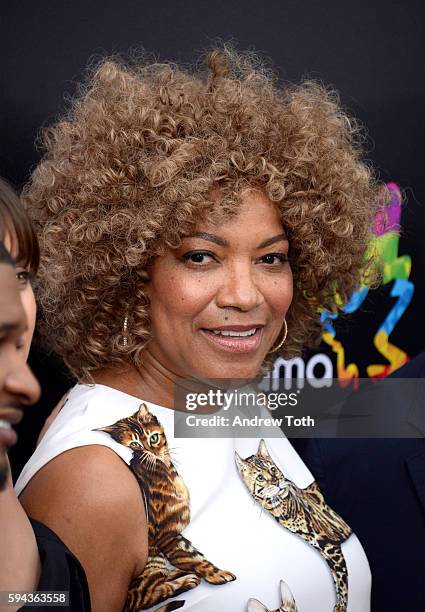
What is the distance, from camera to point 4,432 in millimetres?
968

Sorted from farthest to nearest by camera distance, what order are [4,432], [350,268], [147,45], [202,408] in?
[147,45] → [350,268] → [202,408] → [4,432]

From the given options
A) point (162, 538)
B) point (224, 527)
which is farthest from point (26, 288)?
point (224, 527)

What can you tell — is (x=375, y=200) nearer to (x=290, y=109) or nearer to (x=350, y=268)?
(x=350, y=268)

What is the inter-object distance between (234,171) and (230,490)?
2.34ft

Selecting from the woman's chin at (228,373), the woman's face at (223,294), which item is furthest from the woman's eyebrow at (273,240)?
the woman's chin at (228,373)

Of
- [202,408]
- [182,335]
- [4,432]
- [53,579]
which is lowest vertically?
[53,579]

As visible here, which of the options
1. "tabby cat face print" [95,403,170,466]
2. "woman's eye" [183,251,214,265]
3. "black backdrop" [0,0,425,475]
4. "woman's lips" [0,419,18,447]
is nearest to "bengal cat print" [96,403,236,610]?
"tabby cat face print" [95,403,170,466]

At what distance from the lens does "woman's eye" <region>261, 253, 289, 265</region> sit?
1.93 meters

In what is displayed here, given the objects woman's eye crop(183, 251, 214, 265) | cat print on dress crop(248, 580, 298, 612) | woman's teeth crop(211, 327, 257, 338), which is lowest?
cat print on dress crop(248, 580, 298, 612)

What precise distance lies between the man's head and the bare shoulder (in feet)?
2.04

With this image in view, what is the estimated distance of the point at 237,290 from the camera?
183cm

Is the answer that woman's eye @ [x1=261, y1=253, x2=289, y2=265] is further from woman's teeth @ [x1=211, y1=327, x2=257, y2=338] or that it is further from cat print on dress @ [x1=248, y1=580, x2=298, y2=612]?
cat print on dress @ [x1=248, y1=580, x2=298, y2=612]

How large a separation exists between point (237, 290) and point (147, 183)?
12.5 inches

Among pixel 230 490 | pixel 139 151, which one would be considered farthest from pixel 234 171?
pixel 230 490
